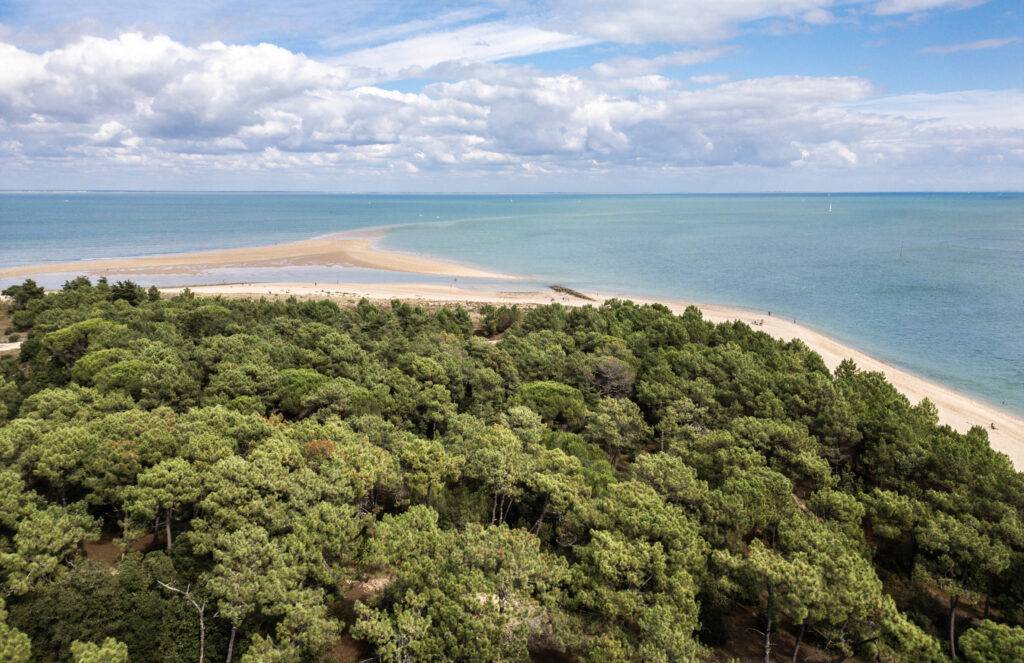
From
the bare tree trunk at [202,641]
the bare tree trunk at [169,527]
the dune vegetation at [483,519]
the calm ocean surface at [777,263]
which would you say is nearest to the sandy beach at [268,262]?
the calm ocean surface at [777,263]

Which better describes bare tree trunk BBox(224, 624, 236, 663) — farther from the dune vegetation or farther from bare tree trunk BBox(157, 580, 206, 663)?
bare tree trunk BBox(157, 580, 206, 663)

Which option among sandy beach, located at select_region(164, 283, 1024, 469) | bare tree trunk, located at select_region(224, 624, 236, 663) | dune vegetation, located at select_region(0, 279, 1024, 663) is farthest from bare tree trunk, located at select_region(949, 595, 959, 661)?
bare tree trunk, located at select_region(224, 624, 236, 663)

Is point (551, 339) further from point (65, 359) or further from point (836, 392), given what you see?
point (65, 359)

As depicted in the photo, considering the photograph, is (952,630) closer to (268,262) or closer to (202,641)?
(202,641)

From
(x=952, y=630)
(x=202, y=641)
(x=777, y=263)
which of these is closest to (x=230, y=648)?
(x=202, y=641)

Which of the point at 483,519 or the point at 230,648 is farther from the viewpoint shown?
the point at 483,519

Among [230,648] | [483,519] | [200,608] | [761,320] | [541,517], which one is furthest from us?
[761,320]

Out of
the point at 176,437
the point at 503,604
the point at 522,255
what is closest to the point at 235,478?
the point at 176,437
